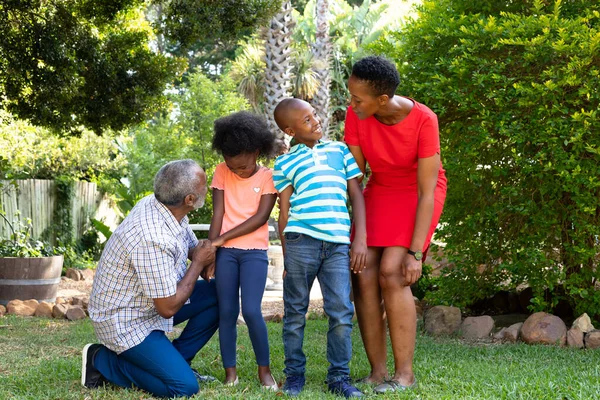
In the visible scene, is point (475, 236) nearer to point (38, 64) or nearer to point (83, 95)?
point (83, 95)

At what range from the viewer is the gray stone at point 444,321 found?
6344 mm

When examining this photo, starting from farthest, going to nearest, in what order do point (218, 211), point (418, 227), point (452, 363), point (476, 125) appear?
1. point (476, 125)
2. point (452, 363)
3. point (218, 211)
4. point (418, 227)

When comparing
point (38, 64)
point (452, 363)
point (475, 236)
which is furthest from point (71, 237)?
point (452, 363)

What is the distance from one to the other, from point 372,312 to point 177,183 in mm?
1414

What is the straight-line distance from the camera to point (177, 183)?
13.9 feet

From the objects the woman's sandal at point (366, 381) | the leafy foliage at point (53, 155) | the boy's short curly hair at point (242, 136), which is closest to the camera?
the woman's sandal at point (366, 381)

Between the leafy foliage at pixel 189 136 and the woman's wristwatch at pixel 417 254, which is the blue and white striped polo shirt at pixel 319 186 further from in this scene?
the leafy foliage at pixel 189 136

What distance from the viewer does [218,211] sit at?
4.46 metres

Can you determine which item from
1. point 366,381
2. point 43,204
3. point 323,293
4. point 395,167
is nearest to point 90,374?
point 323,293

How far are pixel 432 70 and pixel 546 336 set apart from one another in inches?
98.3

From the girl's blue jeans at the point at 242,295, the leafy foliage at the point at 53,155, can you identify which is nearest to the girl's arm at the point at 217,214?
the girl's blue jeans at the point at 242,295

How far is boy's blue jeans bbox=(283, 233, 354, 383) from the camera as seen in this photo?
4.14 m

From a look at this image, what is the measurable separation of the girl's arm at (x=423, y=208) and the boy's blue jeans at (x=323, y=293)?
0.38 meters

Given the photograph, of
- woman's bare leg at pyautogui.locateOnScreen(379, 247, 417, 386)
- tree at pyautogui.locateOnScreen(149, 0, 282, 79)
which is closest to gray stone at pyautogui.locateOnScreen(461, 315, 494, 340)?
woman's bare leg at pyautogui.locateOnScreen(379, 247, 417, 386)
